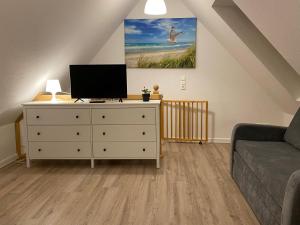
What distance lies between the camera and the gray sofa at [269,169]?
5.45 feet

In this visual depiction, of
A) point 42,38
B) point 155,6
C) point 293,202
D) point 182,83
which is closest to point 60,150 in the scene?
point 42,38

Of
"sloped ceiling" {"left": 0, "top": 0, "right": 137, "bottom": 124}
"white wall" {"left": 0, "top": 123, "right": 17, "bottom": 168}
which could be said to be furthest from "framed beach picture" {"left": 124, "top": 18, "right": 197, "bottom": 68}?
"white wall" {"left": 0, "top": 123, "right": 17, "bottom": 168}

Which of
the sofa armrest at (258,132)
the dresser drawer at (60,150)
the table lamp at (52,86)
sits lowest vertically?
the dresser drawer at (60,150)

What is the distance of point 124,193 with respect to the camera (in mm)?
2895

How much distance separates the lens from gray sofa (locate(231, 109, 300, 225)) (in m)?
1.66

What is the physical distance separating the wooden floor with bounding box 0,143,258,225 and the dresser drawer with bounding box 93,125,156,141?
0.40m

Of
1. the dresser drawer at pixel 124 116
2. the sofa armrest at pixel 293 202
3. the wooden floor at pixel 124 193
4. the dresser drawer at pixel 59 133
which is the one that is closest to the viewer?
the sofa armrest at pixel 293 202

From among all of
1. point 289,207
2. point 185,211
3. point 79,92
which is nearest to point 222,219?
point 185,211

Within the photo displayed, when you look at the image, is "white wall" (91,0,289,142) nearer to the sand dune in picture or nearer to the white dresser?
the sand dune in picture

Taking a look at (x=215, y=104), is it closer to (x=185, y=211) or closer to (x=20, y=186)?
(x=185, y=211)

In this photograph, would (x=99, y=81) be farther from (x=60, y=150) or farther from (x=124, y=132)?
(x=60, y=150)

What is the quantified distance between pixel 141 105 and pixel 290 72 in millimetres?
1762

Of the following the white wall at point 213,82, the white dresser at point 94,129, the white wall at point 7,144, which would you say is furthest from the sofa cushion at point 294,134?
the white wall at point 7,144

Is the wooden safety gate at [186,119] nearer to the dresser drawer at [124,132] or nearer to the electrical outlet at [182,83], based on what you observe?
the electrical outlet at [182,83]
